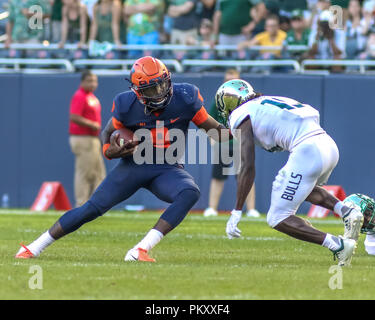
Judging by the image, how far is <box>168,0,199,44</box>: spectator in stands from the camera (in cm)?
1661

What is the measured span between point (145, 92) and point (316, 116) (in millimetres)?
1469

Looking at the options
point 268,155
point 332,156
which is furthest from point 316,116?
point 268,155

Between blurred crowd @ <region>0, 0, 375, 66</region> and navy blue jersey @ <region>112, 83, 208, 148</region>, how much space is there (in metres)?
7.00

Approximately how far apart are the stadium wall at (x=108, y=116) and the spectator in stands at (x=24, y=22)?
1239 millimetres

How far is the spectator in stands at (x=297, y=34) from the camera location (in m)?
15.6

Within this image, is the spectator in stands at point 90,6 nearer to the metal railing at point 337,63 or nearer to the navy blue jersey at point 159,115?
the metal railing at point 337,63

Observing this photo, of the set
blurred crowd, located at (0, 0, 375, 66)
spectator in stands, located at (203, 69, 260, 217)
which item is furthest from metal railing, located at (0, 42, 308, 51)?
spectator in stands, located at (203, 69, 260, 217)

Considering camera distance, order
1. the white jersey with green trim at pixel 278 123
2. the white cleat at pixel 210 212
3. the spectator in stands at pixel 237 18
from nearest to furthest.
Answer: the white jersey with green trim at pixel 278 123
the white cleat at pixel 210 212
the spectator in stands at pixel 237 18

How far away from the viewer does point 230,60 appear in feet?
51.8

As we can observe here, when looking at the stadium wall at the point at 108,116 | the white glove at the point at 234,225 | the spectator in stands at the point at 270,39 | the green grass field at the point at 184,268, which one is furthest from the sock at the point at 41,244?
the spectator in stands at the point at 270,39

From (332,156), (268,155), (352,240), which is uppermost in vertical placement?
(332,156)

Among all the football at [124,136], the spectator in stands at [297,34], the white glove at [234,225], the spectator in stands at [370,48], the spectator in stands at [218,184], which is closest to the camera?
the white glove at [234,225]

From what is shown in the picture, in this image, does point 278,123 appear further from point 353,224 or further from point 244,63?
point 244,63
